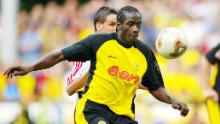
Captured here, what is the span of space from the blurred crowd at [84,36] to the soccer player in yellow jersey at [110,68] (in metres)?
5.57

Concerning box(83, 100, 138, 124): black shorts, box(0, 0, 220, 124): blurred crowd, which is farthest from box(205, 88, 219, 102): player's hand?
box(83, 100, 138, 124): black shorts

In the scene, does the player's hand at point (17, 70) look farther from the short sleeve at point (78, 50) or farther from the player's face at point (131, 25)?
the player's face at point (131, 25)

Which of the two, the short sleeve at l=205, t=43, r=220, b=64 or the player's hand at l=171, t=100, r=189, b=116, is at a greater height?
the player's hand at l=171, t=100, r=189, b=116

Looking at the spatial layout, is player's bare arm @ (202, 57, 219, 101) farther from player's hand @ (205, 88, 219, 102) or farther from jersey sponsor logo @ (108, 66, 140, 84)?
jersey sponsor logo @ (108, 66, 140, 84)

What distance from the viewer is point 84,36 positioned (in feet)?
59.0

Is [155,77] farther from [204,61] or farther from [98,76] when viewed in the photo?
[204,61]

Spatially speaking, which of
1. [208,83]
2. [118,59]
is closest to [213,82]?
[208,83]

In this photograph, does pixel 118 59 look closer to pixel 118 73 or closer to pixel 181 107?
pixel 118 73

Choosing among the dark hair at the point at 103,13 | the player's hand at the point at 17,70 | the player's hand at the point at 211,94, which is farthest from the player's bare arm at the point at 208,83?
the player's hand at the point at 17,70

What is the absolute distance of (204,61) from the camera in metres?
12.4

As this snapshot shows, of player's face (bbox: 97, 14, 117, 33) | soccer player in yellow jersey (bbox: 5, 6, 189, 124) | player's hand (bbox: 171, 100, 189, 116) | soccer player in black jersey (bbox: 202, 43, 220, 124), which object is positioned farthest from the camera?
soccer player in black jersey (bbox: 202, 43, 220, 124)

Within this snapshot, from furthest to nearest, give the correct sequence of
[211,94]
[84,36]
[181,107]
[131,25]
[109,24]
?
[84,36]
[211,94]
[109,24]
[181,107]
[131,25]

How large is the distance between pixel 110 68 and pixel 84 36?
8602 millimetres

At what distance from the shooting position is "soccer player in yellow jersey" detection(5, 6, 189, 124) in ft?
30.6
